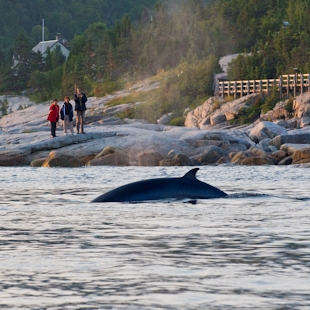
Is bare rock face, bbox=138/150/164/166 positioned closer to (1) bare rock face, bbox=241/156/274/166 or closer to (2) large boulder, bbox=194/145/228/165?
(2) large boulder, bbox=194/145/228/165

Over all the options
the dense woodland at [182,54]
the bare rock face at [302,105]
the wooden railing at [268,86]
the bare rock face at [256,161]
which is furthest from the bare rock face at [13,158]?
the dense woodland at [182,54]

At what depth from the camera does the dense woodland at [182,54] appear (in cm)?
6538

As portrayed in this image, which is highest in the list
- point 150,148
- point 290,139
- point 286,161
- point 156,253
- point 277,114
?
point 277,114

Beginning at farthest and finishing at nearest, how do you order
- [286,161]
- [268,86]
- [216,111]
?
1. [268,86]
2. [216,111]
3. [286,161]

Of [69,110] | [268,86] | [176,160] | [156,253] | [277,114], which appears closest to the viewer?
[156,253]

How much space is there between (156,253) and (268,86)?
Answer: 168 feet

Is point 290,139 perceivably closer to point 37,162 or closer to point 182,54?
point 37,162

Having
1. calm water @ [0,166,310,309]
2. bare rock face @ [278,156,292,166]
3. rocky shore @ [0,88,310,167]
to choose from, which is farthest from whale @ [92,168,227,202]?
bare rock face @ [278,156,292,166]

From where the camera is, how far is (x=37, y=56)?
106m

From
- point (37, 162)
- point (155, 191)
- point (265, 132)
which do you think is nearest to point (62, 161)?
point (37, 162)

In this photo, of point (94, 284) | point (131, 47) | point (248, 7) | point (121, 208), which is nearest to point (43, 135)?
point (121, 208)

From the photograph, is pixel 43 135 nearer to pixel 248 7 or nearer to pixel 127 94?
pixel 127 94

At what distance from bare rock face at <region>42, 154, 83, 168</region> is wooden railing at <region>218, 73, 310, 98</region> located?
27.4 m

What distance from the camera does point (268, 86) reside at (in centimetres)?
5919
